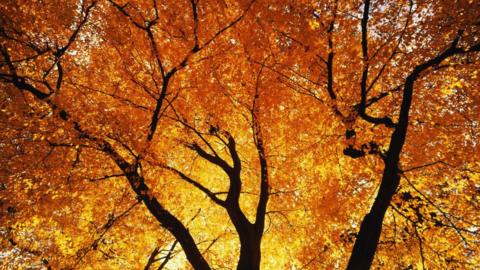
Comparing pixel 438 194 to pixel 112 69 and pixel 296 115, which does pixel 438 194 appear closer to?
pixel 296 115

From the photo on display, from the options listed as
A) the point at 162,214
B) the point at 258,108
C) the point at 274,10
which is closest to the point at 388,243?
the point at 258,108

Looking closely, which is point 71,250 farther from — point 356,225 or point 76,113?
point 356,225

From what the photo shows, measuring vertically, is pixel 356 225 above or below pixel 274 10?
below

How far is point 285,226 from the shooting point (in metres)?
11.5

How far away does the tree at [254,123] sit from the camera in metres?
7.81

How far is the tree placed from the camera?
7.81m

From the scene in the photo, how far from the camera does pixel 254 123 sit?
27.8 feet

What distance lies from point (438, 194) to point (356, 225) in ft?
9.59

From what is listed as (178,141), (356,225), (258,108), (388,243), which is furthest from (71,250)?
(388,243)

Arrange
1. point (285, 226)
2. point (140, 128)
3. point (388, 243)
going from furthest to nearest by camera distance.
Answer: point (285, 226)
point (388, 243)
point (140, 128)

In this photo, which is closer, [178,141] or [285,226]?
[178,141]

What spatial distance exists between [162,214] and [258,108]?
12.4 ft

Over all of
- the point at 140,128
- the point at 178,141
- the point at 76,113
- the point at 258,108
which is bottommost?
the point at 76,113

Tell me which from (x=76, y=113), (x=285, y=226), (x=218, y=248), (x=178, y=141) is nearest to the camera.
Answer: (x=76, y=113)
